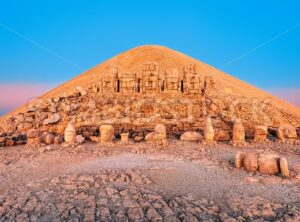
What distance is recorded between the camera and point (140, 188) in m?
6.66

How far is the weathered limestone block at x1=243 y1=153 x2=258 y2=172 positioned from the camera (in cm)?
811

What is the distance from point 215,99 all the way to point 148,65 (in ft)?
14.4

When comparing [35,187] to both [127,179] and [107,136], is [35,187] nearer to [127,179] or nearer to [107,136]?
[127,179]

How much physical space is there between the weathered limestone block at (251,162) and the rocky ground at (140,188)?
0.30 meters

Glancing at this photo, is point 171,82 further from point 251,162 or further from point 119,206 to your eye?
point 119,206

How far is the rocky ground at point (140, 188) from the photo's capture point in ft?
18.3

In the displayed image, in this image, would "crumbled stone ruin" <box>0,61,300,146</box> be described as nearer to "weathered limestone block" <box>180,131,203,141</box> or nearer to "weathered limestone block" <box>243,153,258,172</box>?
"weathered limestone block" <box>180,131,203,141</box>

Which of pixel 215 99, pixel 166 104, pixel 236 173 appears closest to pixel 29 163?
pixel 236 173

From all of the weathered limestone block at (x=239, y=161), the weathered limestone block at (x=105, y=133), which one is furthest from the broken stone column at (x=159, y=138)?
the weathered limestone block at (x=239, y=161)

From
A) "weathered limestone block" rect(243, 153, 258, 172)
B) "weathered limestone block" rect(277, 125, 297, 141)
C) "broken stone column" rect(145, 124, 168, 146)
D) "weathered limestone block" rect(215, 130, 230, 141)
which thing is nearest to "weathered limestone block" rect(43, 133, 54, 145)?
"broken stone column" rect(145, 124, 168, 146)

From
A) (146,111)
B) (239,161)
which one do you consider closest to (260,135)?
(239,161)

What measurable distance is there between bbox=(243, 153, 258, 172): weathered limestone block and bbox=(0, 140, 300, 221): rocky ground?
0.97ft

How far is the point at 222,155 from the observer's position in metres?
9.95

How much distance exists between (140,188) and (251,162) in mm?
3457
